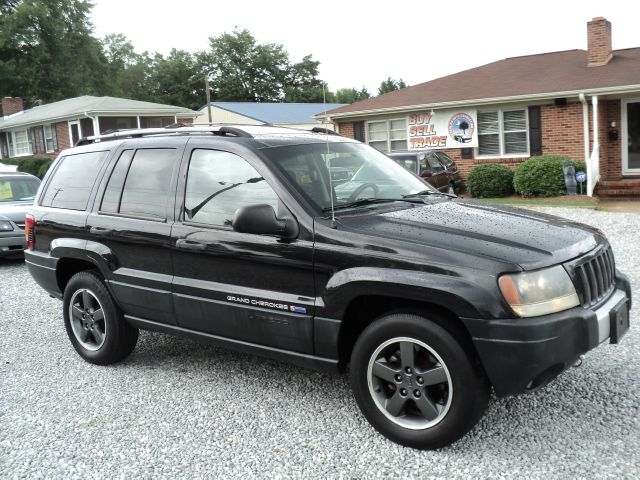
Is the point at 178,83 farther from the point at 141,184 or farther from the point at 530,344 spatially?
the point at 530,344

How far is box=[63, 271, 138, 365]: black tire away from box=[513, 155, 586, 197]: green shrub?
1367 centimetres

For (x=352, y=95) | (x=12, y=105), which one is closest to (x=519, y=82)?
(x=12, y=105)

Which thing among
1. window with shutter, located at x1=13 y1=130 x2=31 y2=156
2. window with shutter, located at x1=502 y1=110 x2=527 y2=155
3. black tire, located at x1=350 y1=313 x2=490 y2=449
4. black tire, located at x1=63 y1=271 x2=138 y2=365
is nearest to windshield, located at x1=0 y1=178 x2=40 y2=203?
black tire, located at x1=63 y1=271 x2=138 y2=365

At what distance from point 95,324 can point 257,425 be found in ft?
6.44

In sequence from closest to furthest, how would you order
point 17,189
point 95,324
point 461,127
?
point 95,324, point 17,189, point 461,127

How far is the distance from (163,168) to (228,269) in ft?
3.44

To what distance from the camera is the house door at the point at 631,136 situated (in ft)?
57.3

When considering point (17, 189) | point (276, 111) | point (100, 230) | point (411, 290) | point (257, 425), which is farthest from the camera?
point (276, 111)

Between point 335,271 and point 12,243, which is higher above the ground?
point 335,271

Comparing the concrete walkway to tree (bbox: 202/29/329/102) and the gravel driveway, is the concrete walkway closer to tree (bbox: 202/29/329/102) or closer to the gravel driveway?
the gravel driveway

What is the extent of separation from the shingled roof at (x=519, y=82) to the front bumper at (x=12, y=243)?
13126 millimetres

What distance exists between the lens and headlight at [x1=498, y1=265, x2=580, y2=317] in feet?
10.5

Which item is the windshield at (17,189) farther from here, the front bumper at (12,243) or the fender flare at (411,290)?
the fender flare at (411,290)

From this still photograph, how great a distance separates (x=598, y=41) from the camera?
61.2 ft
